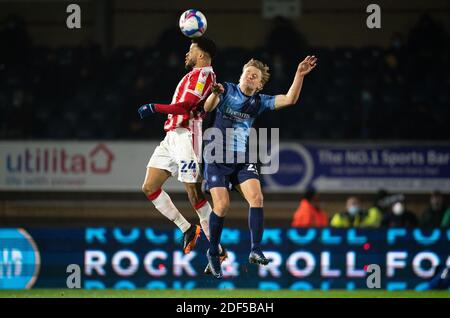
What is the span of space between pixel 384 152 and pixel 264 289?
13.0ft

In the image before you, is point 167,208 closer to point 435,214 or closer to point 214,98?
point 214,98

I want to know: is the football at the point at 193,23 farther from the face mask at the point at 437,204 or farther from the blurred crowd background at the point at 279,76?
the face mask at the point at 437,204

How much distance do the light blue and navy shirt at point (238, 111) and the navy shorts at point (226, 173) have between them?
18 cm

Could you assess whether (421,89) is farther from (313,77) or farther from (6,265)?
(6,265)

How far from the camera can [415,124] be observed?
18.3 m

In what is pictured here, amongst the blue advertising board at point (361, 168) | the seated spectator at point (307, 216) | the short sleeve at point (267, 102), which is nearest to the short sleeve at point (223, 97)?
the short sleeve at point (267, 102)

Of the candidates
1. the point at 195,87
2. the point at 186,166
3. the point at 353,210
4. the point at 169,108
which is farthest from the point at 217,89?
the point at 353,210

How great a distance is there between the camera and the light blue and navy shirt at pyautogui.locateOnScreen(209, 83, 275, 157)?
9.60 metres

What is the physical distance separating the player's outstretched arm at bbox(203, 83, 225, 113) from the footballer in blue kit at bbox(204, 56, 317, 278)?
0.15m

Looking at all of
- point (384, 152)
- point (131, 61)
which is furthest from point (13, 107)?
point (384, 152)

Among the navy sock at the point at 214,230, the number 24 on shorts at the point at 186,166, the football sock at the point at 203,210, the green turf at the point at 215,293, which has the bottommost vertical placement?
the green turf at the point at 215,293

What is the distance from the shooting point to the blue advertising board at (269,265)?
15.3 meters

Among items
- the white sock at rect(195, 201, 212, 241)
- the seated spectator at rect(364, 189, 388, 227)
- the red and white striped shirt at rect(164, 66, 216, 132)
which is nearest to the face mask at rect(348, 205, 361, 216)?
the seated spectator at rect(364, 189, 388, 227)

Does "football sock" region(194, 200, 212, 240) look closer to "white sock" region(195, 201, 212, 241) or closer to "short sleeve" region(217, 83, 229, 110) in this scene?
"white sock" region(195, 201, 212, 241)
